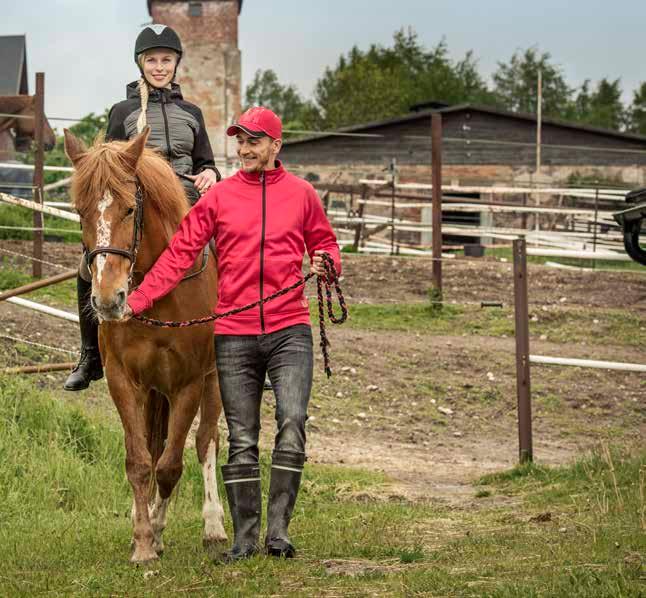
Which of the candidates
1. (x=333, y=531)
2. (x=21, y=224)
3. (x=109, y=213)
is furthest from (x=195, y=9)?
(x=109, y=213)

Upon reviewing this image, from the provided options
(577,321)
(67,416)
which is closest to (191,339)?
(67,416)

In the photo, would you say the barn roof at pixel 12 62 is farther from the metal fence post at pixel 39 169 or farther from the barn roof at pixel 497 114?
the metal fence post at pixel 39 169

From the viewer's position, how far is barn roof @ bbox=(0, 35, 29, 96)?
45.5m

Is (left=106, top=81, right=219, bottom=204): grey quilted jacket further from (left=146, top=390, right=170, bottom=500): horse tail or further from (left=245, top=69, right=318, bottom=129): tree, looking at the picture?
(left=245, top=69, right=318, bottom=129): tree

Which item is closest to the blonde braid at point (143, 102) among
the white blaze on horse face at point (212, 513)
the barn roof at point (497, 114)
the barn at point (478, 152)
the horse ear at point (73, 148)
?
the horse ear at point (73, 148)

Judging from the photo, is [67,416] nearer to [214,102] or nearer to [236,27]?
[214,102]

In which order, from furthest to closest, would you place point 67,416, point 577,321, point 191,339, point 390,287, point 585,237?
1. point 585,237
2. point 390,287
3. point 577,321
4. point 67,416
5. point 191,339

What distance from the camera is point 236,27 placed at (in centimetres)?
5094

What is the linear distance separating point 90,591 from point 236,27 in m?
47.2

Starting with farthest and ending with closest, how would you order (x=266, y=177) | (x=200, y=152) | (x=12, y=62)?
Answer: (x=12, y=62) → (x=200, y=152) → (x=266, y=177)

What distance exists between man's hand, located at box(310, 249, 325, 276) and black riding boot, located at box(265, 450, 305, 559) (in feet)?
2.86

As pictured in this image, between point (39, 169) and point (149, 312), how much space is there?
10.9 m

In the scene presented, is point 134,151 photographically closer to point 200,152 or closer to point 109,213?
point 109,213

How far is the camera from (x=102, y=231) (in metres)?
5.77
